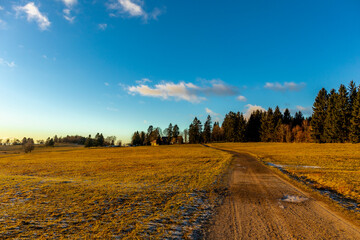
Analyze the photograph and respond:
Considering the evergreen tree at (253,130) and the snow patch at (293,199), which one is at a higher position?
the evergreen tree at (253,130)

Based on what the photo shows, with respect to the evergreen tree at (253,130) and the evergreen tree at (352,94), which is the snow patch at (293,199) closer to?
the evergreen tree at (352,94)

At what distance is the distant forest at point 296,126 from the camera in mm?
57750

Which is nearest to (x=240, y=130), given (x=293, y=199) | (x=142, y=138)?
(x=142, y=138)

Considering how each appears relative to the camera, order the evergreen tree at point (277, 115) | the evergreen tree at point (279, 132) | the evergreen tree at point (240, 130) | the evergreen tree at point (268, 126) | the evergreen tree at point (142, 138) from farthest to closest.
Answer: the evergreen tree at point (142, 138) → the evergreen tree at point (240, 130) → the evergreen tree at point (277, 115) → the evergreen tree at point (268, 126) → the evergreen tree at point (279, 132)

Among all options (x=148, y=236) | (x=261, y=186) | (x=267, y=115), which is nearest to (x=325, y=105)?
(x=267, y=115)

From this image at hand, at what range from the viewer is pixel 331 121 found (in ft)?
202

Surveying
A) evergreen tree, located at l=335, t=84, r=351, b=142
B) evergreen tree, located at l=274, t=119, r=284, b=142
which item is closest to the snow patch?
evergreen tree, located at l=335, t=84, r=351, b=142

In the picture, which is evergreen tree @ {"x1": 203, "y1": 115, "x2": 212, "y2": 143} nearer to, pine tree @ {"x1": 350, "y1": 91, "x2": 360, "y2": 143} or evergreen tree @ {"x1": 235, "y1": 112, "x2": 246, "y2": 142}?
evergreen tree @ {"x1": 235, "y1": 112, "x2": 246, "y2": 142}

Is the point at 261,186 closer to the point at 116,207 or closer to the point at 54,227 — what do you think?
the point at 116,207

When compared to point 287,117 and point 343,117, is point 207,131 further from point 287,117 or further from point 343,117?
point 343,117

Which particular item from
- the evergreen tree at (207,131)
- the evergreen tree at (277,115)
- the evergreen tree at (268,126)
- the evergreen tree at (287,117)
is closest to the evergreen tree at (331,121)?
the evergreen tree at (268,126)

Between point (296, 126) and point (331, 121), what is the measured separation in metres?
27.6

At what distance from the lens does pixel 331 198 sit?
8430mm

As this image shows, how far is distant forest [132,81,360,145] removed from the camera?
189ft
